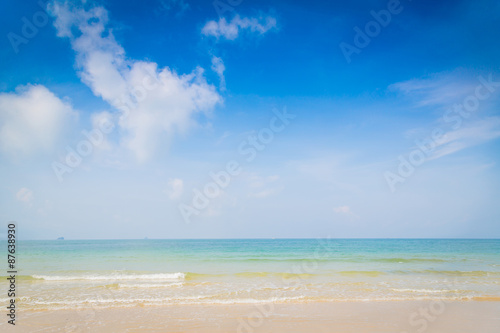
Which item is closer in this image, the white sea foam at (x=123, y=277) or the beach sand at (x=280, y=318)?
the beach sand at (x=280, y=318)

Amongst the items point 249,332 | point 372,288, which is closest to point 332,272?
point 372,288

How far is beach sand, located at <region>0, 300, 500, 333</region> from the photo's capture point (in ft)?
25.0

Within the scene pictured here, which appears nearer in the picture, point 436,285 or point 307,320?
point 307,320

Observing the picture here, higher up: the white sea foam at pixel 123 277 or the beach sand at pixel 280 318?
the beach sand at pixel 280 318

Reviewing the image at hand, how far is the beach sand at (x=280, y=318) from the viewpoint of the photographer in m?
7.62

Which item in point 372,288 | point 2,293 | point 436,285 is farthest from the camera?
point 436,285

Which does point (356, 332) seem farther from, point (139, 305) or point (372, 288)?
point (139, 305)

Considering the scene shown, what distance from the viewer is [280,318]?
8.42 metres

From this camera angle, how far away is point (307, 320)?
326 inches

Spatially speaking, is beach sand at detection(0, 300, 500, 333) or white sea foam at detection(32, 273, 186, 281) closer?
beach sand at detection(0, 300, 500, 333)

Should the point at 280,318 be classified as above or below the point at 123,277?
above

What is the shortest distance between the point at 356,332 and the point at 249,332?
289 centimetres

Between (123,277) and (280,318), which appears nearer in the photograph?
(280,318)

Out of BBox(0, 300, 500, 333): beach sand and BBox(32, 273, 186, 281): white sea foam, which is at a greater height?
BBox(0, 300, 500, 333): beach sand
